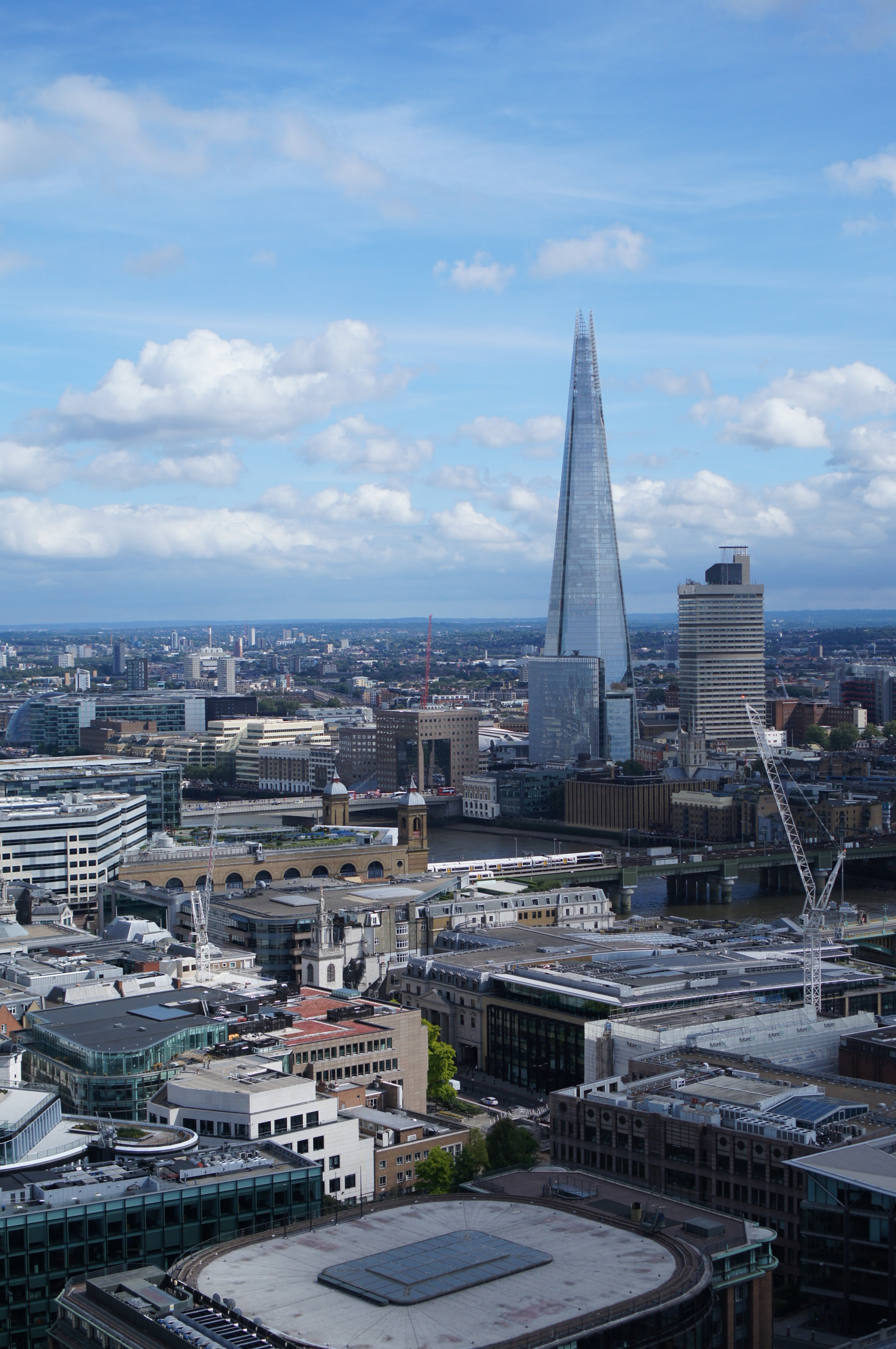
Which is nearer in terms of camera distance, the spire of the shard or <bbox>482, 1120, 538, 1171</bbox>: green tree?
<bbox>482, 1120, 538, 1171</bbox>: green tree

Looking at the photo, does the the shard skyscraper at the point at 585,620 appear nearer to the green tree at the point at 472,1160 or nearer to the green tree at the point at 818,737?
the green tree at the point at 818,737

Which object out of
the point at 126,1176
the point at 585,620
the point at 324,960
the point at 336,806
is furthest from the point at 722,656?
the point at 126,1176

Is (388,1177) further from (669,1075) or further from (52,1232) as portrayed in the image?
(52,1232)

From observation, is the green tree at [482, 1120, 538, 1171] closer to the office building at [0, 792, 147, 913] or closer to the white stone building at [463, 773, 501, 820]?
the office building at [0, 792, 147, 913]

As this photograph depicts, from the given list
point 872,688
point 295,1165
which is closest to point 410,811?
point 295,1165

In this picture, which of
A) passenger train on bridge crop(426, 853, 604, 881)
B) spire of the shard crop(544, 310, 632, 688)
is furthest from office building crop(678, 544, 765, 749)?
passenger train on bridge crop(426, 853, 604, 881)
